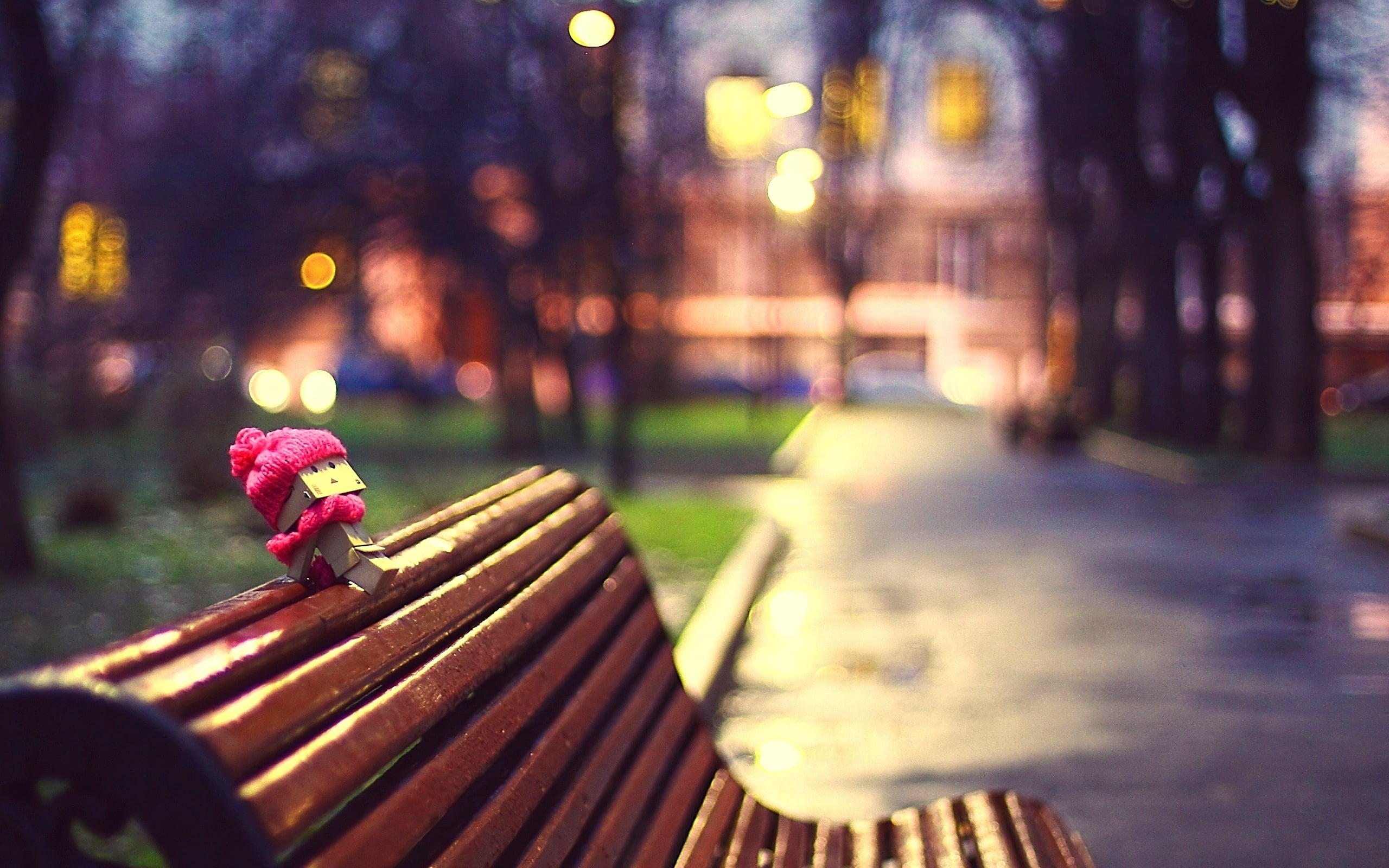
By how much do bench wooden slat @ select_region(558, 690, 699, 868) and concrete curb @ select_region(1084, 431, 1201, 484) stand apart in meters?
18.9

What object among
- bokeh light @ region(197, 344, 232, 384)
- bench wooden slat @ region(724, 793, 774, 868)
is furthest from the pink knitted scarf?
bokeh light @ region(197, 344, 232, 384)

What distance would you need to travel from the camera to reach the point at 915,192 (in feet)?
279

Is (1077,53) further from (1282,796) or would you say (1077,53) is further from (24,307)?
(24,307)

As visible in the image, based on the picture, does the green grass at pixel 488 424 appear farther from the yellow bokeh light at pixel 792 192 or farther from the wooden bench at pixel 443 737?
the wooden bench at pixel 443 737

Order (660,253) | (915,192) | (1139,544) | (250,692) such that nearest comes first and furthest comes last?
(250,692) → (1139,544) → (660,253) → (915,192)

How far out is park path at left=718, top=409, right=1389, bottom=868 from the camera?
5.71m

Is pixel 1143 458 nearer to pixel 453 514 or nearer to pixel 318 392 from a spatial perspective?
pixel 453 514

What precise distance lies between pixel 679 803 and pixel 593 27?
13.2 m

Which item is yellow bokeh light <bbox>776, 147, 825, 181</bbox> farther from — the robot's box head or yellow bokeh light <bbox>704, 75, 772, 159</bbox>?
the robot's box head

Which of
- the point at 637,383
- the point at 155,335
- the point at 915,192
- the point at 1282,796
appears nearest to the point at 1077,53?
the point at 155,335

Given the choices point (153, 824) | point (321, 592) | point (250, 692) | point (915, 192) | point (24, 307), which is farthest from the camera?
Result: point (915, 192)

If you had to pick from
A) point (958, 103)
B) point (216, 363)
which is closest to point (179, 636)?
point (958, 103)

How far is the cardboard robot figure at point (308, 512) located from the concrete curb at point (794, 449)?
21.2m

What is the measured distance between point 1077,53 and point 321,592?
2437cm
